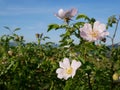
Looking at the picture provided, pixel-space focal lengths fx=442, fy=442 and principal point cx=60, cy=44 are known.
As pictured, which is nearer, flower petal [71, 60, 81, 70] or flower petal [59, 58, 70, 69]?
flower petal [71, 60, 81, 70]

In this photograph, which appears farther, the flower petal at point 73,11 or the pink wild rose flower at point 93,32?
the flower petal at point 73,11

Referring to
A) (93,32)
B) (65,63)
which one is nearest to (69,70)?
(65,63)

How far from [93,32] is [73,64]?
0.29 metres

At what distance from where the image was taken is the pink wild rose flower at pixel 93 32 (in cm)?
318

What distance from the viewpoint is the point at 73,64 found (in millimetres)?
3328

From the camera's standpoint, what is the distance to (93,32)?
127 inches

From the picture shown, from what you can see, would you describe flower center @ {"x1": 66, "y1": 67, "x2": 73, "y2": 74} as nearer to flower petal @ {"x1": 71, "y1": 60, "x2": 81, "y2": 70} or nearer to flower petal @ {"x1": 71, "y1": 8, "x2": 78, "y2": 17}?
flower petal @ {"x1": 71, "y1": 60, "x2": 81, "y2": 70}

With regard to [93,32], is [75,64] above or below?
below

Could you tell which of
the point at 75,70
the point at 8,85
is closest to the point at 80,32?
the point at 75,70

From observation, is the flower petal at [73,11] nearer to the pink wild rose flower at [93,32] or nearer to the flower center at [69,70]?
the pink wild rose flower at [93,32]

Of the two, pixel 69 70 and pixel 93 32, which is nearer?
pixel 93 32

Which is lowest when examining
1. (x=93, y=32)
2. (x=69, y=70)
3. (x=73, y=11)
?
(x=69, y=70)

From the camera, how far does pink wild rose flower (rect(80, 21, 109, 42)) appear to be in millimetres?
3183

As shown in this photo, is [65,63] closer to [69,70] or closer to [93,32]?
[69,70]
